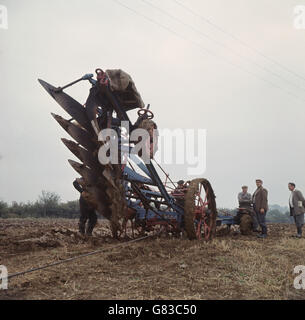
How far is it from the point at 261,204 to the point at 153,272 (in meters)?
5.79

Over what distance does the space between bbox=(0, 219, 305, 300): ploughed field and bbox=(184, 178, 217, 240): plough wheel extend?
0.48 metres

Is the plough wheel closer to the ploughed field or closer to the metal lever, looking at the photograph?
the ploughed field

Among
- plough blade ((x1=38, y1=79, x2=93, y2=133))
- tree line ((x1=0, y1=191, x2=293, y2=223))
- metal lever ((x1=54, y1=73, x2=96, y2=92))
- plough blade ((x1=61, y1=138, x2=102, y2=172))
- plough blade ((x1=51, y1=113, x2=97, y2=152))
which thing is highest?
metal lever ((x1=54, y1=73, x2=96, y2=92))

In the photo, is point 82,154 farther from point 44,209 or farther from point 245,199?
point 44,209

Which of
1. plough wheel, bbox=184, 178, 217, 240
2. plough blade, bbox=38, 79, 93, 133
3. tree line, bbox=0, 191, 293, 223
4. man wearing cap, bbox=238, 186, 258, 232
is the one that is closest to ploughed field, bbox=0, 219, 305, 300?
plough wheel, bbox=184, 178, 217, 240

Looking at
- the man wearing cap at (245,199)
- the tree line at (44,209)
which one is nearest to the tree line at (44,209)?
the tree line at (44,209)

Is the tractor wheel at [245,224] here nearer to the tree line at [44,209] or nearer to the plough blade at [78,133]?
the plough blade at [78,133]

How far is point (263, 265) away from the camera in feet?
14.1

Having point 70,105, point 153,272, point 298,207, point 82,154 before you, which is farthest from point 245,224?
point 70,105

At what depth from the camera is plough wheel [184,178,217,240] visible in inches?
244

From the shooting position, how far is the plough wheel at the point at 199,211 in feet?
20.4
